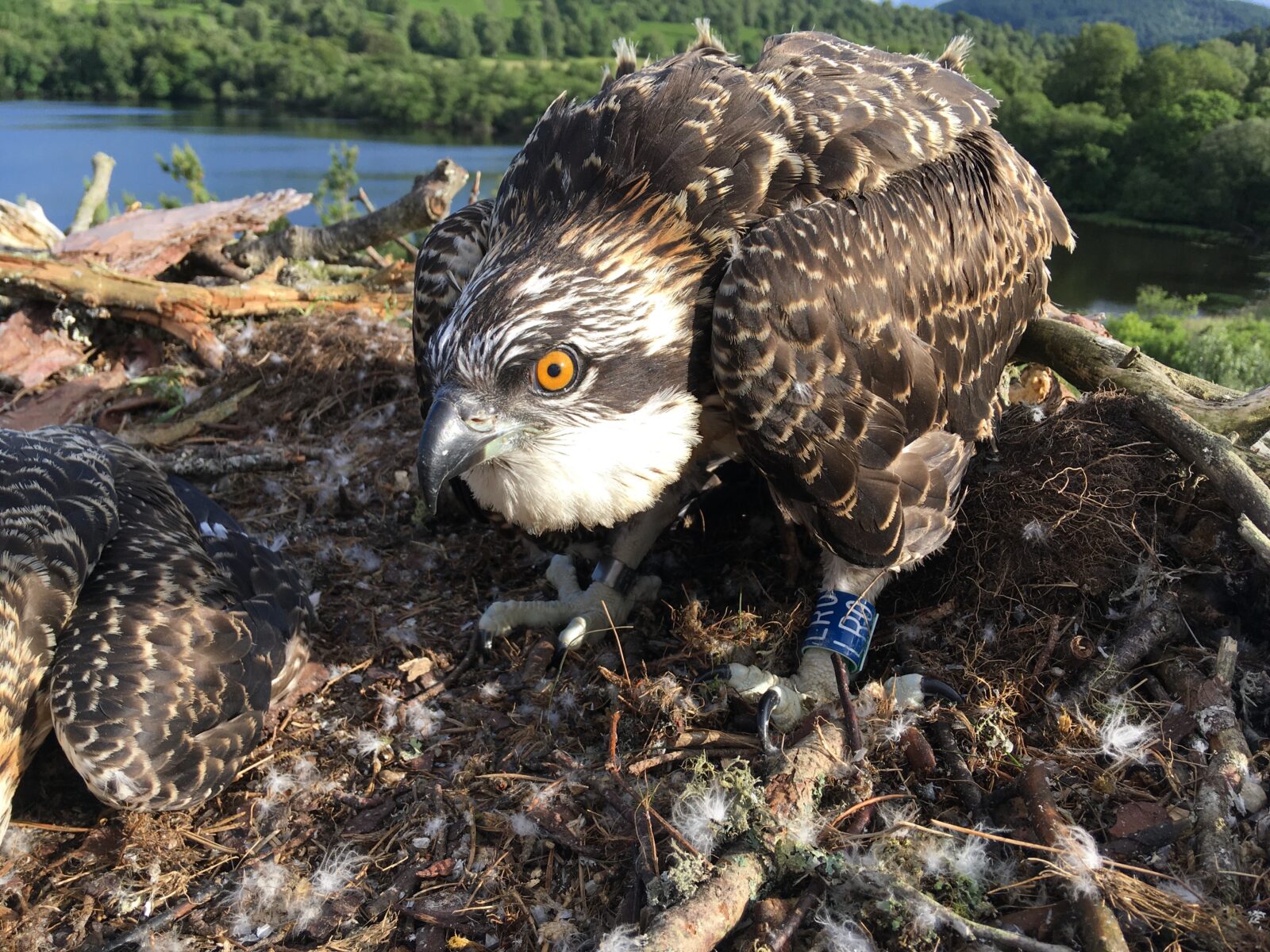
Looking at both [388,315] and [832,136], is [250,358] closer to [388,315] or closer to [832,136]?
[388,315]

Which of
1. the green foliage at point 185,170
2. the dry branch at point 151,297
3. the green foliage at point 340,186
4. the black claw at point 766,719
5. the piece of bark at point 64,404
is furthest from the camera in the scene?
the green foliage at point 340,186

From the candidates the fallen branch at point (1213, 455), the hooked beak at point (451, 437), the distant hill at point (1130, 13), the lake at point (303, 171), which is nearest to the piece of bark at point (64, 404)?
the hooked beak at point (451, 437)

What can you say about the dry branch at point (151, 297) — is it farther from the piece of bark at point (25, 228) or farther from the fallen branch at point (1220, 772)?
the fallen branch at point (1220, 772)

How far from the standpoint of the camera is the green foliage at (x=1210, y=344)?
1413cm

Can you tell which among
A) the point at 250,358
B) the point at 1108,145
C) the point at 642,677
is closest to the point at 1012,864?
the point at 642,677

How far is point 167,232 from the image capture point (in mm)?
6137

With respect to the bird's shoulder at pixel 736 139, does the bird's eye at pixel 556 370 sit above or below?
below

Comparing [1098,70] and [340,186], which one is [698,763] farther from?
[1098,70]

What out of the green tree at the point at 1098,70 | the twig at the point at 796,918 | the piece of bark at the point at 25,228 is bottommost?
the green tree at the point at 1098,70

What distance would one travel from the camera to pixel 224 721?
9.16ft

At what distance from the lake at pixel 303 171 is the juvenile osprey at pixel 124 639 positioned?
67.7 ft

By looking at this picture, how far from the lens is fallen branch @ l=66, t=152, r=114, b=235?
296 inches

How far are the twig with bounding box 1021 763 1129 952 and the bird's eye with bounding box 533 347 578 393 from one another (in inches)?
71.3

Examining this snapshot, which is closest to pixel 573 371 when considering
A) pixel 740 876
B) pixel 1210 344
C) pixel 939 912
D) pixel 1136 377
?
pixel 740 876
